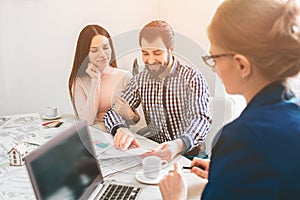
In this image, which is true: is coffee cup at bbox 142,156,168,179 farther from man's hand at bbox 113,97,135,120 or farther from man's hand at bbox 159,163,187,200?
man's hand at bbox 113,97,135,120

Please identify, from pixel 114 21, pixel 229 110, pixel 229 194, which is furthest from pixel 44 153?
pixel 114 21

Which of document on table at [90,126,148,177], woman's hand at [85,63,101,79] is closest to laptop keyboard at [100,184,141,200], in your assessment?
document on table at [90,126,148,177]

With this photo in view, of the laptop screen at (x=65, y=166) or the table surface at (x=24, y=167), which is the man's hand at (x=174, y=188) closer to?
the table surface at (x=24, y=167)

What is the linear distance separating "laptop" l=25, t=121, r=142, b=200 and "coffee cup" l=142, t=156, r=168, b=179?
0.28 feet

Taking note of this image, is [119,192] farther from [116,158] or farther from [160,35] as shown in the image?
[160,35]

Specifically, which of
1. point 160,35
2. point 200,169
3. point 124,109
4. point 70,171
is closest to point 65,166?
point 70,171

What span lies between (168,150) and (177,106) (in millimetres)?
205

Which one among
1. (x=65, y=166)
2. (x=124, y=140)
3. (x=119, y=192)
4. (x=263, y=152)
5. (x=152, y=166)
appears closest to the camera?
(x=263, y=152)

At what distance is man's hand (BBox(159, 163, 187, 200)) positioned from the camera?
101 cm

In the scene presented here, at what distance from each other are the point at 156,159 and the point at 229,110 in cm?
54

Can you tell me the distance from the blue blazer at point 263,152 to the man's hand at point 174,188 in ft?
0.88

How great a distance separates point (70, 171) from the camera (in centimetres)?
103

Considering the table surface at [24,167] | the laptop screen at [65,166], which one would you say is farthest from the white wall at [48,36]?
the laptop screen at [65,166]

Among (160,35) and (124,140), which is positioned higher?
(160,35)
